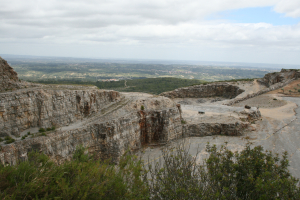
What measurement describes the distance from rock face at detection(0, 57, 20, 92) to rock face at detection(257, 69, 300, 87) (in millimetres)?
59114

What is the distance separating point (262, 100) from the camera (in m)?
40.6

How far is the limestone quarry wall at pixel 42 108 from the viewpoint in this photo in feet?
53.1

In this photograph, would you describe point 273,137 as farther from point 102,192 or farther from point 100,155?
point 102,192

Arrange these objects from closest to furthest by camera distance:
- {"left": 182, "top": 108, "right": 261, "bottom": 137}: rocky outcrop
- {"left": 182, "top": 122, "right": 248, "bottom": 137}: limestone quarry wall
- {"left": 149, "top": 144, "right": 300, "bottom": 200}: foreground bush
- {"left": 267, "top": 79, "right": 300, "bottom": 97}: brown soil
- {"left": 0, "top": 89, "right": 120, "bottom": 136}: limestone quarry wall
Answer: {"left": 149, "top": 144, "right": 300, "bottom": 200}: foreground bush < {"left": 0, "top": 89, "right": 120, "bottom": 136}: limestone quarry wall < {"left": 182, "top": 108, "right": 261, "bottom": 137}: rocky outcrop < {"left": 182, "top": 122, "right": 248, "bottom": 137}: limestone quarry wall < {"left": 267, "top": 79, "right": 300, "bottom": 97}: brown soil

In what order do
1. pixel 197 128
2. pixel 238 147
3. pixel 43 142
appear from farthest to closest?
1. pixel 197 128
2. pixel 238 147
3. pixel 43 142

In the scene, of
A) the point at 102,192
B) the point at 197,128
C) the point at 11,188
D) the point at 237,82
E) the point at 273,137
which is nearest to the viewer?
the point at 11,188

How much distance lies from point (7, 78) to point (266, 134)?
32208 millimetres

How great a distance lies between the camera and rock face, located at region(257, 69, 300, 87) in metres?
53.6

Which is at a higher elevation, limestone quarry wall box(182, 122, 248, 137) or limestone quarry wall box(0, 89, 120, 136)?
limestone quarry wall box(0, 89, 120, 136)

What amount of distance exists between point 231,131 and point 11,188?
25549 mm

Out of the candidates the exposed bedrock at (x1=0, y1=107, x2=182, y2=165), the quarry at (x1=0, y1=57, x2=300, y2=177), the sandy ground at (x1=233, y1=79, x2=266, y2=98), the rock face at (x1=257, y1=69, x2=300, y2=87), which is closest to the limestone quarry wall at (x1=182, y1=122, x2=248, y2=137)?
Answer: the quarry at (x1=0, y1=57, x2=300, y2=177)

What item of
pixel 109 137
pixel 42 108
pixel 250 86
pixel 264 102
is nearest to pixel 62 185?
pixel 42 108

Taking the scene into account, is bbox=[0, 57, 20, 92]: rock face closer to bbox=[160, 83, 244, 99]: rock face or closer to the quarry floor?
the quarry floor

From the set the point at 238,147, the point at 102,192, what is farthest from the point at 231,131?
the point at 102,192
